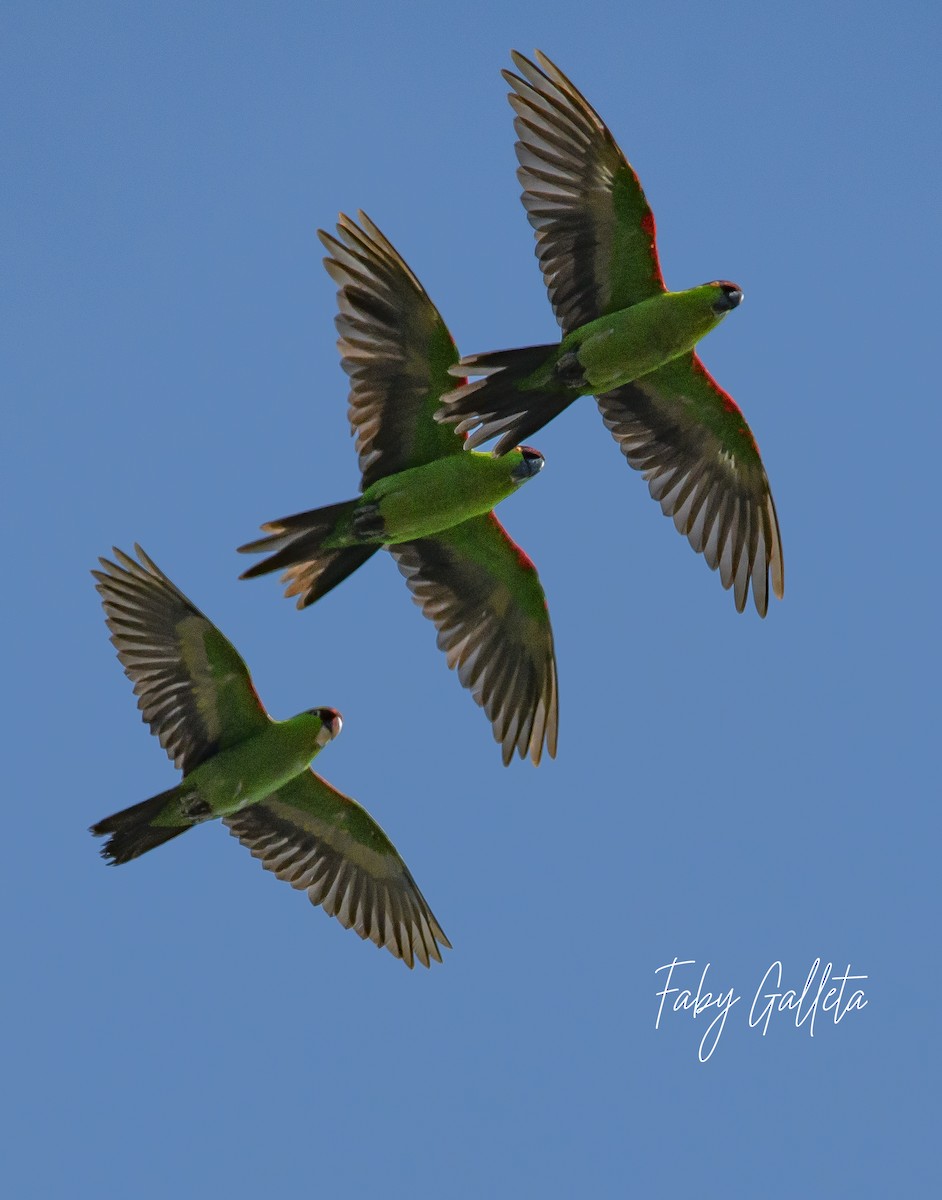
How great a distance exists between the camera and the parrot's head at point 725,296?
587 inches

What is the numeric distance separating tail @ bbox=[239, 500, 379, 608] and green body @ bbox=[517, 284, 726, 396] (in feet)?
6.26

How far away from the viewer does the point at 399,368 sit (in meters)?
15.2

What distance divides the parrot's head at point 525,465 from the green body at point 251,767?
103 inches

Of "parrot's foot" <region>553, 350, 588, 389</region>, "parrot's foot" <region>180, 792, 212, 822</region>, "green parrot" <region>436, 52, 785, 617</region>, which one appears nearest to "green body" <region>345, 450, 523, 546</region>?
"green parrot" <region>436, 52, 785, 617</region>

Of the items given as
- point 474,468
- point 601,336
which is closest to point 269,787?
point 474,468

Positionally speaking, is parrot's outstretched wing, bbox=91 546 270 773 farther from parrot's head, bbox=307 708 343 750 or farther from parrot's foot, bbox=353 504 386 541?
parrot's foot, bbox=353 504 386 541

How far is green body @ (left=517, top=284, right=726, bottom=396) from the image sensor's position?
15.0 m

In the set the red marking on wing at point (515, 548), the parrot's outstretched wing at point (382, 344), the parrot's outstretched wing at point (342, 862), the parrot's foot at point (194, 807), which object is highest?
the parrot's outstretched wing at point (382, 344)

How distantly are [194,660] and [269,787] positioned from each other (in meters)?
1.25

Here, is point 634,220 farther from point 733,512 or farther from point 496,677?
point 496,677

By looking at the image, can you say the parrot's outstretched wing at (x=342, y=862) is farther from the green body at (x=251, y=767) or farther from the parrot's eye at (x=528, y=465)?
the parrot's eye at (x=528, y=465)

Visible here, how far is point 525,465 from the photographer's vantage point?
15031mm

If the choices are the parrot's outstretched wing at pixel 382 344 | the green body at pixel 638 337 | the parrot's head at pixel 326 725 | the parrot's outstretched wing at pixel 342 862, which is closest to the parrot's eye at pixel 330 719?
the parrot's head at pixel 326 725

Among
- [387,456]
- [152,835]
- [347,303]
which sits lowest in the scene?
[152,835]
